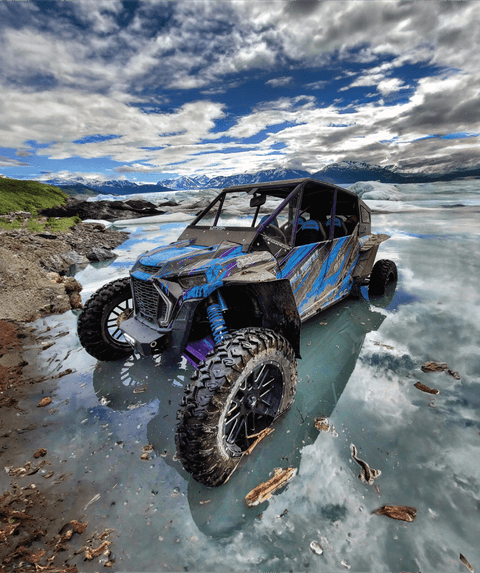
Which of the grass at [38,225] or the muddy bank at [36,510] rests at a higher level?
the grass at [38,225]

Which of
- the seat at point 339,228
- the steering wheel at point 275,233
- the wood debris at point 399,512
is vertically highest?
the steering wheel at point 275,233

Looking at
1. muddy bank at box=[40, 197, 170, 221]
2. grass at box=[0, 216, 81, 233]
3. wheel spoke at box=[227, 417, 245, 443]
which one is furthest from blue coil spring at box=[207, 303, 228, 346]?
muddy bank at box=[40, 197, 170, 221]

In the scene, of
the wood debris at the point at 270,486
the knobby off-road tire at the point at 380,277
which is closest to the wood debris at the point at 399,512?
the wood debris at the point at 270,486

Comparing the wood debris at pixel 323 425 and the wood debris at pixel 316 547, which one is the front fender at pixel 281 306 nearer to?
the wood debris at pixel 323 425

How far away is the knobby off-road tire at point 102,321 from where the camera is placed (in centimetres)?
306

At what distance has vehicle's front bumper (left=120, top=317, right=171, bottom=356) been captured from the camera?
2238mm

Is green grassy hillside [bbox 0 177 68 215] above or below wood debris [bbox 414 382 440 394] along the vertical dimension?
above

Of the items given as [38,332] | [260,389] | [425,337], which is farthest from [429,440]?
[38,332]

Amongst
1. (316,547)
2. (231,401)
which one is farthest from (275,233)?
(316,547)

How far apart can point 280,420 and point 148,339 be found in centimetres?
136

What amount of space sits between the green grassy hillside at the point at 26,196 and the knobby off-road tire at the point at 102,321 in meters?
13.1

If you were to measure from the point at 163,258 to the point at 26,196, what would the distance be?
61.8ft

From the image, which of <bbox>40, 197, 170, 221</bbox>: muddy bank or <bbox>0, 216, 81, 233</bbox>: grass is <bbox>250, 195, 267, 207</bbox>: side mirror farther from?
<bbox>40, 197, 170, 221</bbox>: muddy bank

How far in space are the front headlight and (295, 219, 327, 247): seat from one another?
168 centimetres
